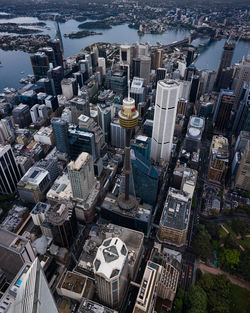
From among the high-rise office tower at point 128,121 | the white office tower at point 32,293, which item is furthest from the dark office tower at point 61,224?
the white office tower at point 32,293

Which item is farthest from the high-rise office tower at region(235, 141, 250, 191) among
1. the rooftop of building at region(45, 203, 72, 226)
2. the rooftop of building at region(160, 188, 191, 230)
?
the rooftop of building at region(45, 203, 72, 226)

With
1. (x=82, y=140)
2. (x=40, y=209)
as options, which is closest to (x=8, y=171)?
(x=40, y=209)

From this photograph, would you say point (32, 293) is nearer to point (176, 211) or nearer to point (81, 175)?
point (81, 175)

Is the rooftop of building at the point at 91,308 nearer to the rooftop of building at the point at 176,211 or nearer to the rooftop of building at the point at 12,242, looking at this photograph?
the rooftop of building at the point at 12,242

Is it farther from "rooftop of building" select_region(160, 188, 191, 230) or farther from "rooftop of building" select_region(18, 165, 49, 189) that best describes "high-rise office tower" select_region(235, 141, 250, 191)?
"rooftop of building" select_region(18, 165, 49, 189)

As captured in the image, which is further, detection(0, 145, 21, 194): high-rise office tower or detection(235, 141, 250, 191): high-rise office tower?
detection(235, 141, 250, 191): high-rise office tower
